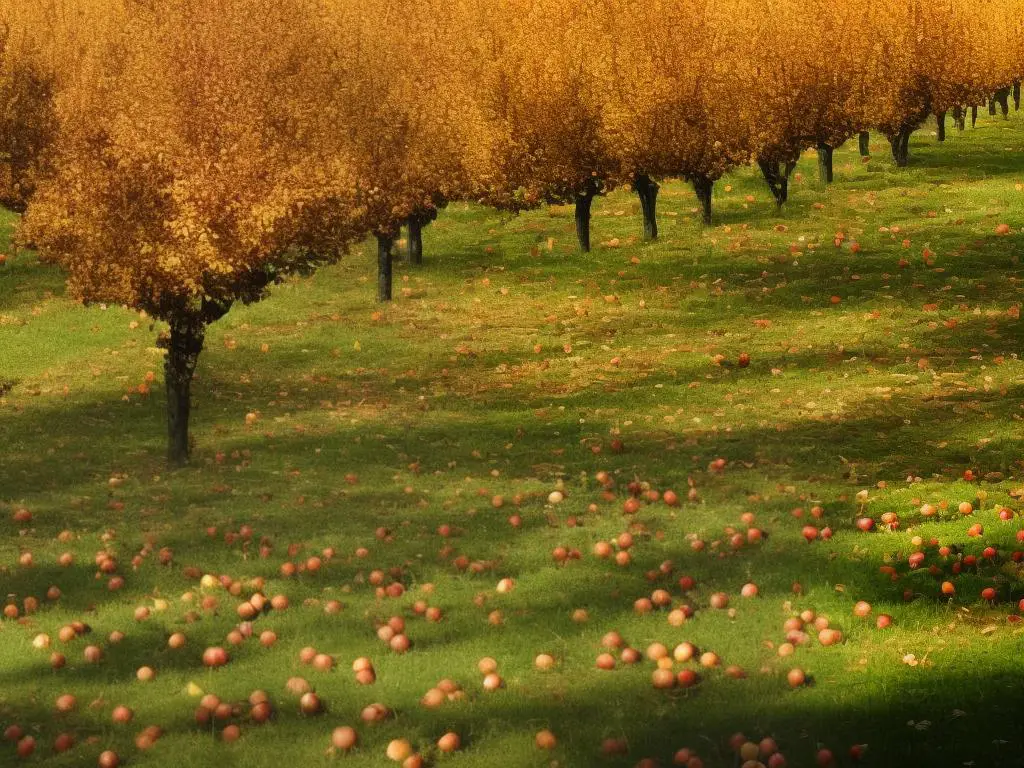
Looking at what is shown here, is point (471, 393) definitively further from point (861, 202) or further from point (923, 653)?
point (861, 202)

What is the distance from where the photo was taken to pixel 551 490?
17.6m

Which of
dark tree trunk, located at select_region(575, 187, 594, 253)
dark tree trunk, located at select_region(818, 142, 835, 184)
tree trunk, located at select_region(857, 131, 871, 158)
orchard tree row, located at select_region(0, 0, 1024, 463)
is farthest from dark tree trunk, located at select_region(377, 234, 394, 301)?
tree trunk, located at select_region(857, 131, 871, 158)

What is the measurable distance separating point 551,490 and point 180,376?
6.64 metres

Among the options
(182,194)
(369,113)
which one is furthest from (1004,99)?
(182,194)

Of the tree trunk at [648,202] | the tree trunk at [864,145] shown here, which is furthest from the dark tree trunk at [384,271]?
the tree trunk at [864,145]

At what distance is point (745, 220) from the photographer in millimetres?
43656

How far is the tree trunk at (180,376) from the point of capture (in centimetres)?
2048

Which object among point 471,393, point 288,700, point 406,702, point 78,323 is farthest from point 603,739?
point 78,323

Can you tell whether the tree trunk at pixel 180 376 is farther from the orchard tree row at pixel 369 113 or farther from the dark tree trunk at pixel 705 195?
the dark tree trunk at pixel 705 195

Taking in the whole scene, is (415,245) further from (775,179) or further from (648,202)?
(775,179)

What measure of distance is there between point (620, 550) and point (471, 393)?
12.3 meters

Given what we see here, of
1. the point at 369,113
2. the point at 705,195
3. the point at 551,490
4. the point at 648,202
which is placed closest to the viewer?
the point at 551,490

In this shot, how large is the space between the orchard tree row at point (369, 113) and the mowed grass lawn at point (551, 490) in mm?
2727

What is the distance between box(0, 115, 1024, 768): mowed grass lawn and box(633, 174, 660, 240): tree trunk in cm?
164
